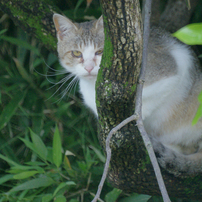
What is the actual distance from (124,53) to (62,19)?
86 cm

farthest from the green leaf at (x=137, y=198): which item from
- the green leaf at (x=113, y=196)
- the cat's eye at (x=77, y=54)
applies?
the cat's eye at (x=77, y=54)

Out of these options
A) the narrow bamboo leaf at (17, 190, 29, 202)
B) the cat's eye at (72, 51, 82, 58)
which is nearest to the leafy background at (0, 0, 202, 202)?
the narrow bamboo leaf at (17, 190, 29, 202)

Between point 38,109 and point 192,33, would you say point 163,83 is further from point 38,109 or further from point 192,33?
point 38,109

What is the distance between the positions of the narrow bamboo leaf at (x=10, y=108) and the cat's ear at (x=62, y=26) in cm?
84

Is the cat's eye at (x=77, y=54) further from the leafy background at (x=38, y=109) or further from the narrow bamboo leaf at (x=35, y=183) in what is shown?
the narrow bamboo leaf at (x=35, y=183)

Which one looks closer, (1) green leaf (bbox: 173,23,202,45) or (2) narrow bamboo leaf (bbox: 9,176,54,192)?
(1) green leaf (bbox: 173,23,202,45)

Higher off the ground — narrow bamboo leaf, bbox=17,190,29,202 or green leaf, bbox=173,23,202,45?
green leaf, bbox=173,23,202,45

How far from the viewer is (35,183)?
188cm

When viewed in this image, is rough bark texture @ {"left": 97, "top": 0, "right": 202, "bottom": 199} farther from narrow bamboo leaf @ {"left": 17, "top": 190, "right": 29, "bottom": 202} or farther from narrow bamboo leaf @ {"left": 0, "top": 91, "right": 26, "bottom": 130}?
narrow bamboo leaf @ {"left": 0, "top": 91, "right": 26, "bottom": 130}

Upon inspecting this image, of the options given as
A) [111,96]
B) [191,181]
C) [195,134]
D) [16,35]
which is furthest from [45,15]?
[191,181]

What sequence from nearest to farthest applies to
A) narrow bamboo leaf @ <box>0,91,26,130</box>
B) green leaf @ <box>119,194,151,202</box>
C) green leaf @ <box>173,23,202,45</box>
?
green leaf @ <box>173,23,202,45</box>
green leaf @ <box>119,194,151,202</box>
narrow bamboo leaf @ <box>0,91,26,130</box>

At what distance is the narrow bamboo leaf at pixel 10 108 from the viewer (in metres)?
2.32

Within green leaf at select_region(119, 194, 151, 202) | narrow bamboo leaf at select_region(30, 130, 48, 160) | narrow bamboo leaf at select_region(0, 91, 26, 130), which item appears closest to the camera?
green leaf at select_region(119, 194, 151, 202)

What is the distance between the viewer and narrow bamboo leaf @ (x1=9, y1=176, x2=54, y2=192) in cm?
186
